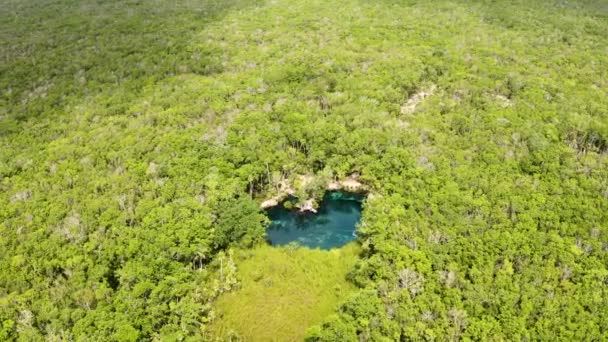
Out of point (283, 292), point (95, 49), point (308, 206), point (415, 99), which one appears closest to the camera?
point (283, 292)

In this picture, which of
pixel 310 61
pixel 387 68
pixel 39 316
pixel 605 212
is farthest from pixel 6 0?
pixel 605 212

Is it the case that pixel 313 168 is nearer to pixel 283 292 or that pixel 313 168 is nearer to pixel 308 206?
pixel 308 206

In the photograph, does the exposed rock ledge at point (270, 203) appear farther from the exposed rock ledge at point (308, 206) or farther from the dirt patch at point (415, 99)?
the dirt patch at point (415, 99)

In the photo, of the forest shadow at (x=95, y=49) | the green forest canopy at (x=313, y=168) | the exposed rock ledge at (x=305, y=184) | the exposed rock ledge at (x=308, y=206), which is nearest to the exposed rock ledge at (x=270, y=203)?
the exposed rock ledge at (x=305, y=184)

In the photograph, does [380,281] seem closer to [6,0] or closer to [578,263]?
[578,263]

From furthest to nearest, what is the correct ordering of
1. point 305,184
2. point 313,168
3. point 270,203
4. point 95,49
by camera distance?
point 95,49, point 313,168, point 305,184, point 270,203

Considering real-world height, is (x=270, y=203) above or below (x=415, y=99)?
below

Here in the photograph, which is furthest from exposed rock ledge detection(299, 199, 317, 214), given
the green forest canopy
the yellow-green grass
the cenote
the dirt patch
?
the dirt patch

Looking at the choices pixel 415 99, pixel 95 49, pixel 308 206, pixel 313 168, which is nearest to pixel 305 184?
pixel 308 206
